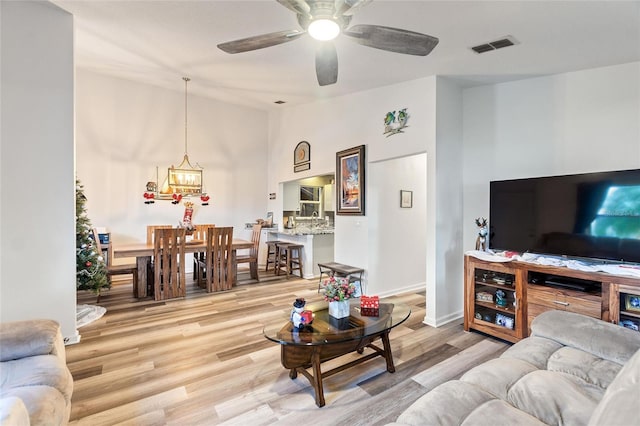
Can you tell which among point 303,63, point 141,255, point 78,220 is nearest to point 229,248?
point 141,255

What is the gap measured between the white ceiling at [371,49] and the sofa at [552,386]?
2267 millimetres

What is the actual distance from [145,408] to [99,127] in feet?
17.4

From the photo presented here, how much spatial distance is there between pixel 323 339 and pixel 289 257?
3.69 meters

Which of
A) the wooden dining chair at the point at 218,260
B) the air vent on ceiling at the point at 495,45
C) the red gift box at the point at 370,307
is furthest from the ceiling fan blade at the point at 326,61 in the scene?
the wooden dining chair at the point at 218,260

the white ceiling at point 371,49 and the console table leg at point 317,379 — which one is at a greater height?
the white ceiling at point 371,49

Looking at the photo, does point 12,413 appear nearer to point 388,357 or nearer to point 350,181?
point 388,357

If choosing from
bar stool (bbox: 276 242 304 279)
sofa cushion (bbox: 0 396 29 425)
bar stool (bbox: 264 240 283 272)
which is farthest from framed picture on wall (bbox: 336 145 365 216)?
sofa cushion (bbox: 0 396 29 425)

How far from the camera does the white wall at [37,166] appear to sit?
2797 millimetres

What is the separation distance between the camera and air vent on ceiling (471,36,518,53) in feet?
8.84

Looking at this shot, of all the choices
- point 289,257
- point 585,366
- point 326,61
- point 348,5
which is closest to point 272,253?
point 289,257

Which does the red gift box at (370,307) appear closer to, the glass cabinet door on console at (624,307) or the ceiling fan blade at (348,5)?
the glass cabinet door on console at (624,307)

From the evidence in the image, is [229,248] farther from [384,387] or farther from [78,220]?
[384,387]

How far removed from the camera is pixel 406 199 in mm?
4738

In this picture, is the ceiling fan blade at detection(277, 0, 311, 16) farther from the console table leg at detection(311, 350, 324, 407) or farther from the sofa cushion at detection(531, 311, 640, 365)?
the sofa cushion at detection(531, 311, 640, 365)
